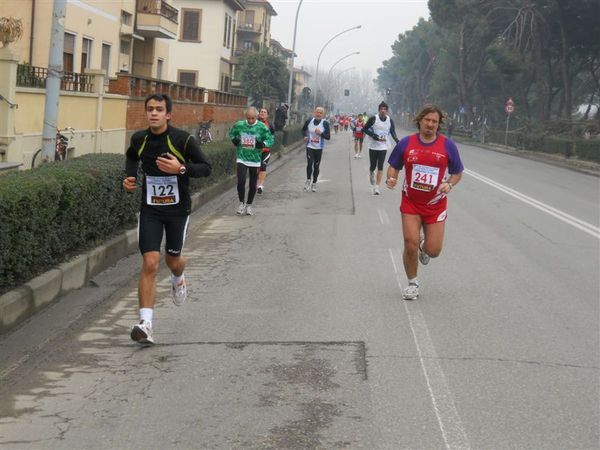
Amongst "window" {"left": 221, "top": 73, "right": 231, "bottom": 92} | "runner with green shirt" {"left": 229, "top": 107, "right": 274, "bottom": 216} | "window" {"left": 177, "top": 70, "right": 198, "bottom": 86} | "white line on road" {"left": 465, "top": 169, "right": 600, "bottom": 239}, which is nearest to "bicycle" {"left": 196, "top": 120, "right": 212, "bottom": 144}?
"white line on road" {"left": 465, "top": 169, "right": 600, "bottom": 239}

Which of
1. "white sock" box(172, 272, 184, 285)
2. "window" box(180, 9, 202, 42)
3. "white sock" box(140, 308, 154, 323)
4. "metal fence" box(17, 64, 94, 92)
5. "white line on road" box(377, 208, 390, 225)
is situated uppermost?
"window" box(180, 9, 202, 42)

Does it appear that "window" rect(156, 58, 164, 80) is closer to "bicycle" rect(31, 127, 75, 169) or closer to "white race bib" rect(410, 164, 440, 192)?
"bicycle" rect(31, 127, 75, 169)

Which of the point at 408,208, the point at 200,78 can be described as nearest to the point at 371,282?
the point at 408,208

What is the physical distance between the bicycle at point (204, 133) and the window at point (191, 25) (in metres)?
22.6

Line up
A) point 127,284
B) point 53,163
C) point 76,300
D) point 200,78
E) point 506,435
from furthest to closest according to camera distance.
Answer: point 200,78 < point 53,163 < point 127,284 < point 76,300 < point 506,435

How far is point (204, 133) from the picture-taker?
33.9m

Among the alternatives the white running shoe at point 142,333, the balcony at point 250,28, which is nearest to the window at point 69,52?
the white running shoe at point 142,333

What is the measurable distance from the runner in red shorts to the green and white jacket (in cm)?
703

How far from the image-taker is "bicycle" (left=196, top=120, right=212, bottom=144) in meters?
33.4

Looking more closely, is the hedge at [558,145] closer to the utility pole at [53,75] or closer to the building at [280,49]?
the utility pole at [53,75]

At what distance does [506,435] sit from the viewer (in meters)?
5.24

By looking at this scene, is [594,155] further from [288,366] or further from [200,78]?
[288,366]

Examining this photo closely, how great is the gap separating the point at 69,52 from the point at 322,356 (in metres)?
23.3

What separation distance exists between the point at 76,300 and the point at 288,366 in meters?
2.98
